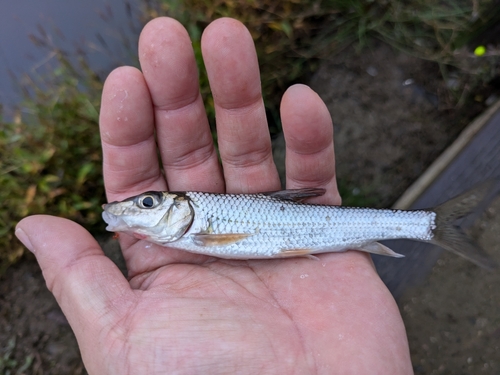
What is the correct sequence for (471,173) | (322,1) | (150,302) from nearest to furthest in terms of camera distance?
(150,302) → (471,173) → (322,1)

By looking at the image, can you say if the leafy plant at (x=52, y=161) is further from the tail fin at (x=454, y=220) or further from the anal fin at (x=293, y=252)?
the tail fin at (x=454, y=220)

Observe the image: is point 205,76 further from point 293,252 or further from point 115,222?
point 293,252

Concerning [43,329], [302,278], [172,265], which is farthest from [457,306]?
[43,329]

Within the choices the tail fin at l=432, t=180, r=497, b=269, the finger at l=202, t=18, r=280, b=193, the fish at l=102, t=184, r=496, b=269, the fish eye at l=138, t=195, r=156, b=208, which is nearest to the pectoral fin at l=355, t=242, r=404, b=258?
the fish at l=102, t=184, r=496, b=269

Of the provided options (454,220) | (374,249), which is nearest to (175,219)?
(374,249)

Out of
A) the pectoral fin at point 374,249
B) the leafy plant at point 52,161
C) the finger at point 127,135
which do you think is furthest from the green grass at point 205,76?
the pectoral fin at point 374,249

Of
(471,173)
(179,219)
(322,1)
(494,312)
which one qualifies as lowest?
(494,312)

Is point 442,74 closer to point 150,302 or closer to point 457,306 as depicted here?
point 457,306
